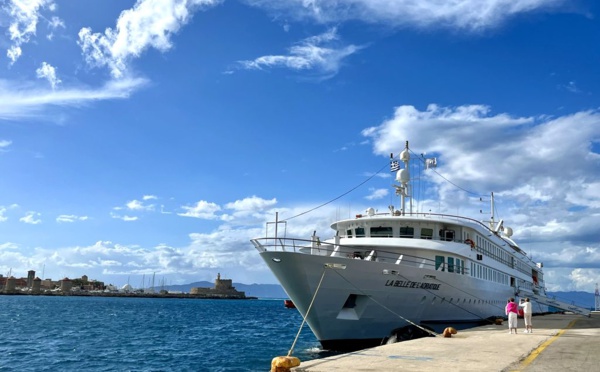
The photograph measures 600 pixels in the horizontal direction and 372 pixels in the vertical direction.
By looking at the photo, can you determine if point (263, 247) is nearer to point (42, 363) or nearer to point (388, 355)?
point (388, 355)

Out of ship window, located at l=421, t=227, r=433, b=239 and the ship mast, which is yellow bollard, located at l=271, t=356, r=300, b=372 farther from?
the ship mast

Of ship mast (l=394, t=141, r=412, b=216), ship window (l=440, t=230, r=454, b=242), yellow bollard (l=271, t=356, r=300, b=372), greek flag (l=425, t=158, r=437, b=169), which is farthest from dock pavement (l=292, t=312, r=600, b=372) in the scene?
greek flag (l=425, t=158, r=437, b=169)

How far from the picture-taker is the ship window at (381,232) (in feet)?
89.5

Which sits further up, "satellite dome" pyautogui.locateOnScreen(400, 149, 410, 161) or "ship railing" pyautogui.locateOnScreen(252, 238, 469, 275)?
"satellite dome" pyautogui.locateOnScreen(400, 149, 410, 161)

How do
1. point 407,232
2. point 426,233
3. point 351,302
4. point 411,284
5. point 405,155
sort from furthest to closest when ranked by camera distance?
point 405,155
point 426,233
point 407,232
point 411,284
point 351,302

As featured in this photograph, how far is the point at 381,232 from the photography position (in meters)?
27.5

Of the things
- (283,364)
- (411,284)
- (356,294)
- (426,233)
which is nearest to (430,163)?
(426,233)

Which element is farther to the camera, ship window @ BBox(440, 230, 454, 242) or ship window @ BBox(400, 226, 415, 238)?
ship window @ BBox(440, 230, 454, 242)

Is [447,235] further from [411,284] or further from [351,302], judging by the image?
[351,302]

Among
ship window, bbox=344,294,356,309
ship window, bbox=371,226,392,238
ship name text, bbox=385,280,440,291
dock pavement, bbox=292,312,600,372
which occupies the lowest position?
dock pavement, bbox=292,312,600,372

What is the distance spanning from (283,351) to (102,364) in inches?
377

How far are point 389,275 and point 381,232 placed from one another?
5215mm

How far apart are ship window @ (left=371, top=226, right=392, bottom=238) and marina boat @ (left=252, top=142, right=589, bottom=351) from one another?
5cm

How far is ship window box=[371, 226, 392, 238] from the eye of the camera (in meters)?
27.3
